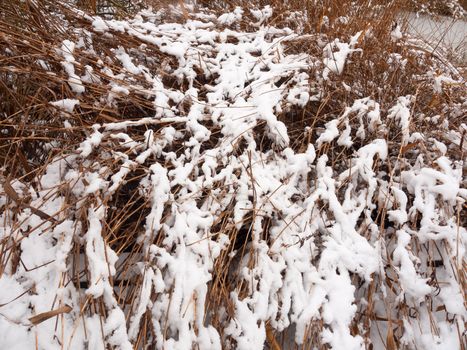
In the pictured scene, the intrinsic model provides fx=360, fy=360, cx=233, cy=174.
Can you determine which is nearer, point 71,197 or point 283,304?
point 283,304

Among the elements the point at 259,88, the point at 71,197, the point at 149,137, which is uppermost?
the point at 259,88

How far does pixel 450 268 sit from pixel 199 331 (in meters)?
0.67

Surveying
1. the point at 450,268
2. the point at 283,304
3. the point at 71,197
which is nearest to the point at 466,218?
the point at 450,268

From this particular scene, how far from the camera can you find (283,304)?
864 mm

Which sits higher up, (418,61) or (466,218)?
(418,61)

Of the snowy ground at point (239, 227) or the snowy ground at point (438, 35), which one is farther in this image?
the snowy ground at point (438, 35)

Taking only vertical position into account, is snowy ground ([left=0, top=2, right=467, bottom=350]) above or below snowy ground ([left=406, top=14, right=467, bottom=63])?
below

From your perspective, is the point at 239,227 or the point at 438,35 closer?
the point at 239,227

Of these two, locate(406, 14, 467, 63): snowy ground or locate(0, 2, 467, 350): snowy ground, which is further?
locate(406, 14, 467, 63): snowy ground

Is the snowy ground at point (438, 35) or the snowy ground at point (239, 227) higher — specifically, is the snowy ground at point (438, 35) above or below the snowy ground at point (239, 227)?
above

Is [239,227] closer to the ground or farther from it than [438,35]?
closer to the ground

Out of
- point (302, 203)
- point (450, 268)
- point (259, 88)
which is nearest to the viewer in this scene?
point (450, 268)

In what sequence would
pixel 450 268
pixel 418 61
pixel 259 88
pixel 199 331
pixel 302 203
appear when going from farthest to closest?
pixel 418 61, pixel 259 88, pixel 302 203, pixel 450 268, pixel 199 331

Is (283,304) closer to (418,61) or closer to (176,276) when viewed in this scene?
(176,276)
